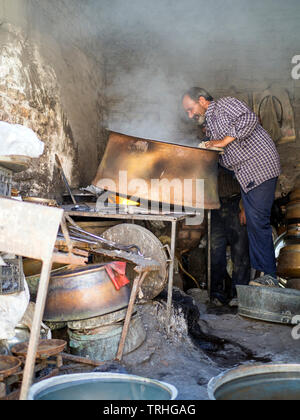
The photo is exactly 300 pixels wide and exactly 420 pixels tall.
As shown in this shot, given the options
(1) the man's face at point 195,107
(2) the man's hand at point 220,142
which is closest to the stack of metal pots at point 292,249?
(2) the man's hand at point 220,142

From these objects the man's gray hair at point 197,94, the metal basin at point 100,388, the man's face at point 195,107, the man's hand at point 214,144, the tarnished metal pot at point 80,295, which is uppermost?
the man's gray hair at point 197,94

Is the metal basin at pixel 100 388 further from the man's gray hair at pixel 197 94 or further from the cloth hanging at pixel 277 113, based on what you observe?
the cloth hanging at pixel 277 113

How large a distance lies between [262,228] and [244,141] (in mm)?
1014

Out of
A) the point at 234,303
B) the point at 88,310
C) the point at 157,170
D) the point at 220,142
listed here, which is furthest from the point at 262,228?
the point at 88,310

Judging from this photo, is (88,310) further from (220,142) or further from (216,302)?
(216,302)

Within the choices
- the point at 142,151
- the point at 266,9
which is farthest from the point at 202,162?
the point at 266,9

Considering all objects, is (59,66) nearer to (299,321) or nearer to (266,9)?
(266,9)

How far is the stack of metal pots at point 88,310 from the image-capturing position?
3.26 meters

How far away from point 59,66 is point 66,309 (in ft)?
10.8

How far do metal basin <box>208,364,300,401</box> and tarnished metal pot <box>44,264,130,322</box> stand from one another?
57.5 inches

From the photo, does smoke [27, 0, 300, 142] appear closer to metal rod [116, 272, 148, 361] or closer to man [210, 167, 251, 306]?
man [210, 167, 251, 306]

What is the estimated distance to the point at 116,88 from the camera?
7215 mm

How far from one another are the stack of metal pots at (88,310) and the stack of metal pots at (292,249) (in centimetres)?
290

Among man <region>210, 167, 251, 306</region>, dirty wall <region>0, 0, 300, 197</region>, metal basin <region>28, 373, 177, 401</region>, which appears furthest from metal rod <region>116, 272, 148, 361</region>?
dirty wall <region>0, 0, 300, 197</region>
